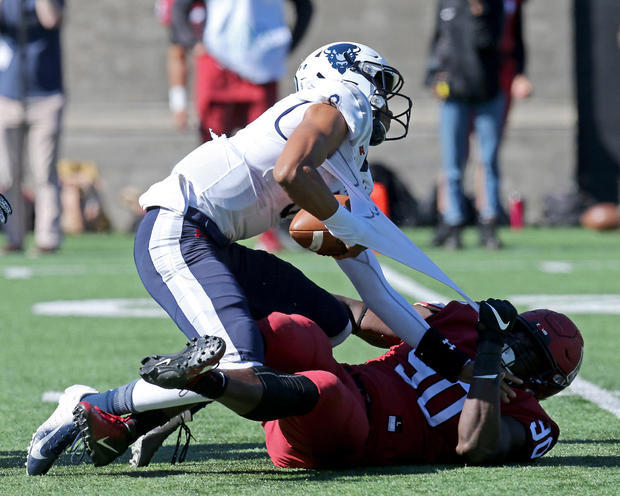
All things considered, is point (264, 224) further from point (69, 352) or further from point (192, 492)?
point (69, 352)

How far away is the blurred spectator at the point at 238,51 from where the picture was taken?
8.76 metres

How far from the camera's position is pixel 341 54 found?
3.78m

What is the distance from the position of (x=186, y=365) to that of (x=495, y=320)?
879 millimetres

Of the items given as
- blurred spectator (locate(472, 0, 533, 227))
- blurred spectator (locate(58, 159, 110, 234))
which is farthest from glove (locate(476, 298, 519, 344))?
blurred spectator (locate(58, 159, 110, 234))

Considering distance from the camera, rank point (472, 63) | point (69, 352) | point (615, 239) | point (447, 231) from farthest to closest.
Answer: point (615, 239)
point (447, 231)
point (472, 63)
point (69, 352)

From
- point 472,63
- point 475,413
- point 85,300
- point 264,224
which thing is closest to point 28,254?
point 85,300

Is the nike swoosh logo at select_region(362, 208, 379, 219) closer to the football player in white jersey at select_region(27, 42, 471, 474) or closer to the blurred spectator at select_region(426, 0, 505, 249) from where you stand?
the football player in white jersey at select_region(27, 42, 471, 474)

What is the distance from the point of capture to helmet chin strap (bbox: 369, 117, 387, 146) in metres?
3.73

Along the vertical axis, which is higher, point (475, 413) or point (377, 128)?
point (377, 128)

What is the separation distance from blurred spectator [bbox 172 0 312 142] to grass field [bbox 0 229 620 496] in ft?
3.84

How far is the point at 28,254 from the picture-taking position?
9867 millimetres

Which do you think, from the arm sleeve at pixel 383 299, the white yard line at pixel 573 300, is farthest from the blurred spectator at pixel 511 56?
the arm sleeve at pixel 383 299

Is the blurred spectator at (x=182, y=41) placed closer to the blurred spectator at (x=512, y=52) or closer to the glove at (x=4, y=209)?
the blurred spectator at (x=512, y=52)

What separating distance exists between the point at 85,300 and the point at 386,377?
4.02 m
